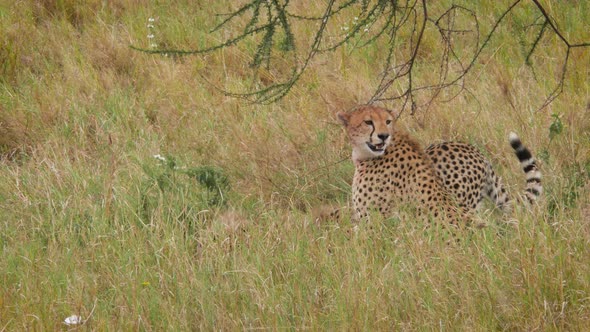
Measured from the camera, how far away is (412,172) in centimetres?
448

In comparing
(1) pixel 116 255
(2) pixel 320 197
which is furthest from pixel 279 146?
(1) pixel 116 255

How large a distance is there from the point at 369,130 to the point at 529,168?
0.67 m

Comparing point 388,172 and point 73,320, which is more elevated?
point 388,172

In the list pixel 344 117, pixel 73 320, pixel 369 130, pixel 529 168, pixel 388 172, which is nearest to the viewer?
pixel 73 320

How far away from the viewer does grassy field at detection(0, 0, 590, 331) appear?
333cm

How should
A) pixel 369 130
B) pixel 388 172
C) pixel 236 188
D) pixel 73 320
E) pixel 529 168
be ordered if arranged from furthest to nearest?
1. pixel 236 188
2. pixel 369 130
3. pixel 388 172
4. pixel 529 168
5. pixel 73 320

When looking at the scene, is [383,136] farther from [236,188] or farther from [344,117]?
[236,188]

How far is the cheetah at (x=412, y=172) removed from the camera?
4.41 metres

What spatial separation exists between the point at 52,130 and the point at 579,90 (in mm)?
2613

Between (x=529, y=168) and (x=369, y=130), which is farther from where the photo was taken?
(x=369, y=130)

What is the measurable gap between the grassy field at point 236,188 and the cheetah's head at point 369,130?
27cm

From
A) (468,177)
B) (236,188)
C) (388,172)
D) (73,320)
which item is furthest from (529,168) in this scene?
(73,320)

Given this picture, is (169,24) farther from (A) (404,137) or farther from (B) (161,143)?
(A) (404,137)

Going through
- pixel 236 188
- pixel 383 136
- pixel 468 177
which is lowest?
pixel 236 188
